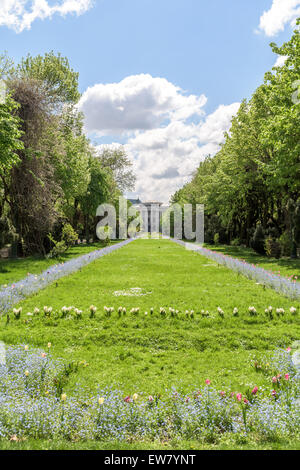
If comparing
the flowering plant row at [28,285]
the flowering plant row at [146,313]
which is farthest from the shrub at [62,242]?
the flowering plant row at [146,313]

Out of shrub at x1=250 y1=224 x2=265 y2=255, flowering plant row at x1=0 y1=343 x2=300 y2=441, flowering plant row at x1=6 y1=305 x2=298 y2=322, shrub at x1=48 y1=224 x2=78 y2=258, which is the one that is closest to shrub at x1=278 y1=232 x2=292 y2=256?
shrub at x1=250 y1=224 x2=265 y2=255

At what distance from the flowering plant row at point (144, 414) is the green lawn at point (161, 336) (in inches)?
10.9

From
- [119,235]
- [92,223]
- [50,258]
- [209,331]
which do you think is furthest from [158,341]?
[119,235]

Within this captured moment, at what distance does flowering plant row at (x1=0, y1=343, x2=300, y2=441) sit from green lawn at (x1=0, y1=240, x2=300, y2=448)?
276mm

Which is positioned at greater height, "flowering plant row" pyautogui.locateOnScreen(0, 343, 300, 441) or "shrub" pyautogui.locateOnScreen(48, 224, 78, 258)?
"shrub" pyautogui.locateOnScreen(48, 224, 78, 258)

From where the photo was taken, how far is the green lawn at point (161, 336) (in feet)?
17.0

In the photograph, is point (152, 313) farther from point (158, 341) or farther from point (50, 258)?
point (50, 258)

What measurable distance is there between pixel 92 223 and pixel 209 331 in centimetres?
4651

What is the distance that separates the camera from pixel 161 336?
23.2 feet

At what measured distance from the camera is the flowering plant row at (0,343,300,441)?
3.73 m

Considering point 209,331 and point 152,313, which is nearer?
point 209,331

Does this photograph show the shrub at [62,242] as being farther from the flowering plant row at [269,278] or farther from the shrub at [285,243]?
the shrub at [285,243]

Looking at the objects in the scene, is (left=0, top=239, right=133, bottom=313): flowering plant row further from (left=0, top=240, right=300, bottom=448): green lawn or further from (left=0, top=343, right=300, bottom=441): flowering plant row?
(left=0, top=343, right=300, bottom=441): flowering plant row
